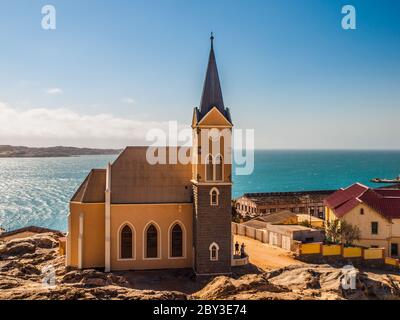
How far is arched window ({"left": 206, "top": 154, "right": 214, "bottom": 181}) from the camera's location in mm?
32094

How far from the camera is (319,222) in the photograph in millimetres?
52719

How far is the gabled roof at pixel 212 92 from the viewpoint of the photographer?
32.6 meters

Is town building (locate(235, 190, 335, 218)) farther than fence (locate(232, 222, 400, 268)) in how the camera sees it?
Yes

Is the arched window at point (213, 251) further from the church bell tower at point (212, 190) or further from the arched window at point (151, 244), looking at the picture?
the arched window at point (151, 244)

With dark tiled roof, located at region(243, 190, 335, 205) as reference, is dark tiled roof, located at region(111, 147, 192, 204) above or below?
above

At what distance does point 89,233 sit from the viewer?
32812 millimetres

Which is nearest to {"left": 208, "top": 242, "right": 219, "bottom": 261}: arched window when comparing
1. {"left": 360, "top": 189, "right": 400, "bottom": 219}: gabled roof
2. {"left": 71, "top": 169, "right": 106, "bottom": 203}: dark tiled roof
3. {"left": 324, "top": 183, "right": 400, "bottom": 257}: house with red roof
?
{"left": 71, "top": 169, "right": 106, "bottom": 203}: dark tiled roof

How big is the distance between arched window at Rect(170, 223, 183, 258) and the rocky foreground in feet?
8.70

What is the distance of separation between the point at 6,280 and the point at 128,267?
1047 cm

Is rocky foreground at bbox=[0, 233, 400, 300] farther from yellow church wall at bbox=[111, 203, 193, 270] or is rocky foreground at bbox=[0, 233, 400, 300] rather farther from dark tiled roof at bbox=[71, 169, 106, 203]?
dark tiled roof at bbox=[71, 169, 106, 203]

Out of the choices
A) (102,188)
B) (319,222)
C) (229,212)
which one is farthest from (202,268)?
(319,222)

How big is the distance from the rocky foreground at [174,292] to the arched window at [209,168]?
7.52m
